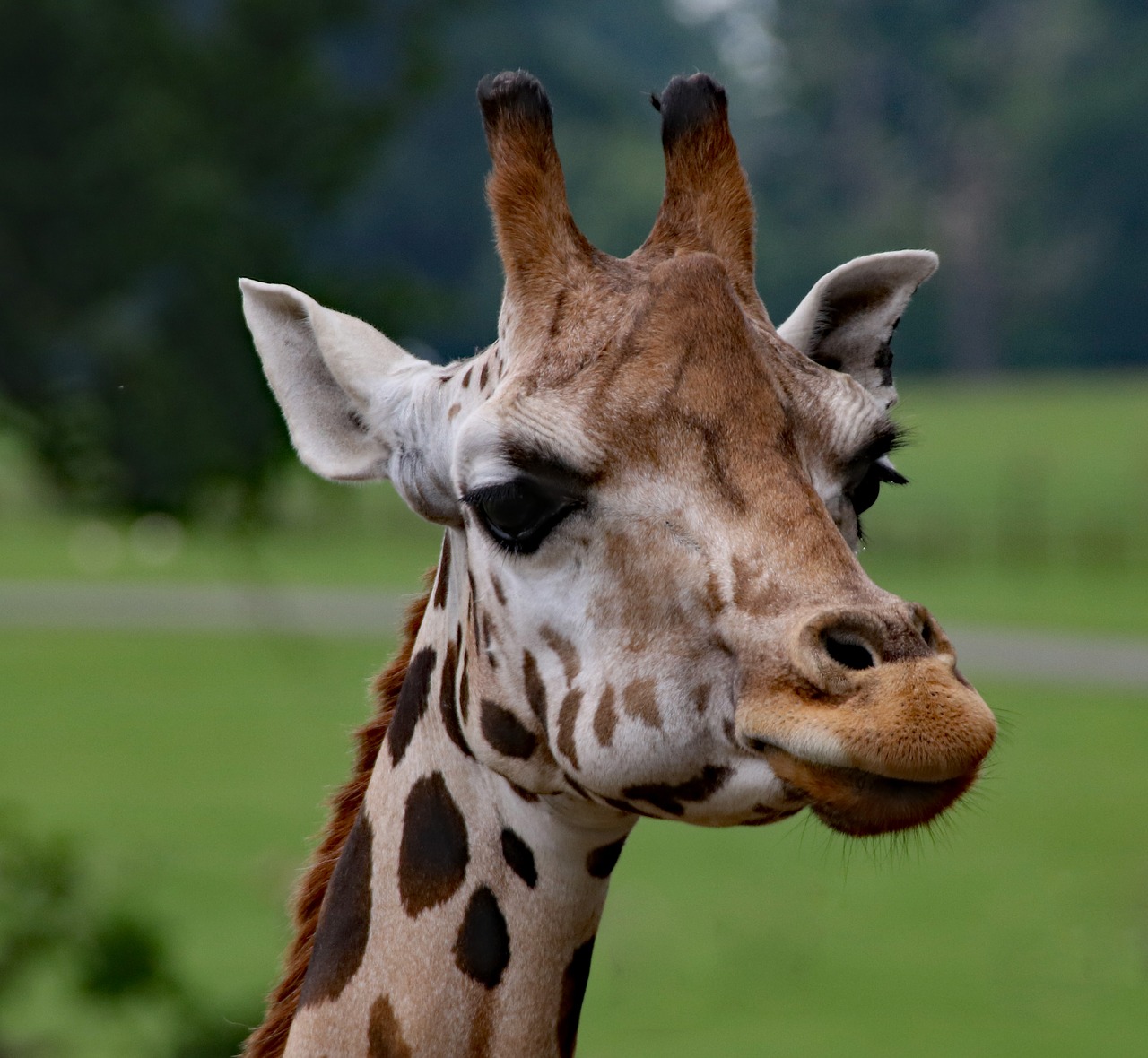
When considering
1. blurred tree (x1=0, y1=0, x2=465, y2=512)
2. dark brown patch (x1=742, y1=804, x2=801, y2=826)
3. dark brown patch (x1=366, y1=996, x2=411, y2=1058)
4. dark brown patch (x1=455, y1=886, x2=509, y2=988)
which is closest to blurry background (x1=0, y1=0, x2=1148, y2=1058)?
blurred tree (x1=0, y1=0, x2=465, y2=512)

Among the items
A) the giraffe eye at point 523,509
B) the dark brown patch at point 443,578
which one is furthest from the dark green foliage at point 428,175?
the giraffe eye at point 523,509

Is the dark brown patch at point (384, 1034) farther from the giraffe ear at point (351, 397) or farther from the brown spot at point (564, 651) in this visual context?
the giraffe ear at point (351, 397)

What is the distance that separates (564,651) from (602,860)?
0.59 m

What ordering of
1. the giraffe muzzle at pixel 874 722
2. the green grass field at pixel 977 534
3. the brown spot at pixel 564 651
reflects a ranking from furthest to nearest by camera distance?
the green grass field at pixel 977 534, the brown spot at pixel 564 651, the giraffe muzzle at pixel 874 722

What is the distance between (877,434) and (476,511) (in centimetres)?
94

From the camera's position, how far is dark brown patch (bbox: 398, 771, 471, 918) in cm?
443

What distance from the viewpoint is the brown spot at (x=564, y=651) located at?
4152 mm

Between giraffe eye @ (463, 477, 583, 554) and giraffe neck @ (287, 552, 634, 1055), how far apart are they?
1.14 ft

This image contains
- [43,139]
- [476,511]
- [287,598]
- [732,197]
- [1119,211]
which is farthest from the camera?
[1119,211]

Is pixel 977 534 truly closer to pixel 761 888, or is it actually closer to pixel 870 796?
pixel 761 888

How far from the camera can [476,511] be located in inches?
166

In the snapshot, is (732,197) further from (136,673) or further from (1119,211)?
(1119,211)

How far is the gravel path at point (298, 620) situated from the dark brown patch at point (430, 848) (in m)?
19.5

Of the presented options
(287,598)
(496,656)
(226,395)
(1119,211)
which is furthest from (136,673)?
(1119,211)
